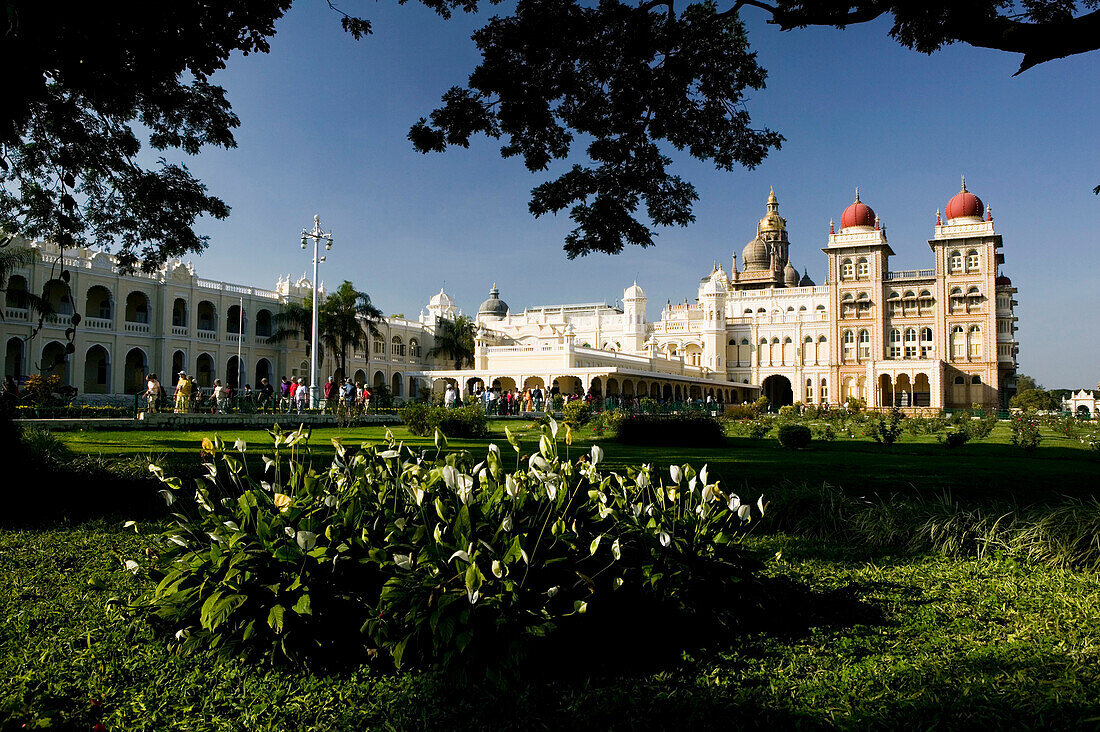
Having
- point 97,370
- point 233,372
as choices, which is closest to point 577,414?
point 233,372

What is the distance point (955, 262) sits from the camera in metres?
50.2

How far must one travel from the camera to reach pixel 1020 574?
4.45 meters

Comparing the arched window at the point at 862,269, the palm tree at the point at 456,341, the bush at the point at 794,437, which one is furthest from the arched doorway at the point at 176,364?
the arched window at the point at 862,269

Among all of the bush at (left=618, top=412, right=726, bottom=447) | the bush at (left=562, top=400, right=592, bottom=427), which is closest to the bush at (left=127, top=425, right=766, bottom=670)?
the bush at (left=618, top=412, right=726, bottom=447)

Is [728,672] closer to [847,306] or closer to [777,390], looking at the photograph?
[847,306]

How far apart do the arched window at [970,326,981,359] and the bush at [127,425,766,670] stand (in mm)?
53531

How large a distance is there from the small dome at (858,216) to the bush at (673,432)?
45509 millimetres

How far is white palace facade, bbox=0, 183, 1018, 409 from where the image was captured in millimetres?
35219

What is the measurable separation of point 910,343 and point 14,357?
52.8 m

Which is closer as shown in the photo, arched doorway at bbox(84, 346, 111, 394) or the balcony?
the balcony

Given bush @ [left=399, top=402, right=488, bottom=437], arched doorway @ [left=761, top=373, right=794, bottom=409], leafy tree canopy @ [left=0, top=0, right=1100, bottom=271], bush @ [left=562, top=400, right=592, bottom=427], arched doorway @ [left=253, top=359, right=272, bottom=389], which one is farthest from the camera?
arched doorway @ [left=761, top=373, right=794, bottom=409]

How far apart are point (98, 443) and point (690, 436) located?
10.1 meters

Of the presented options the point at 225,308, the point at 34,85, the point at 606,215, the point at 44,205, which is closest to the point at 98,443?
the point at 44,205

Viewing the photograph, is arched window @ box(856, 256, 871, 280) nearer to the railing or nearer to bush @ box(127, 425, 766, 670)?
the railing
